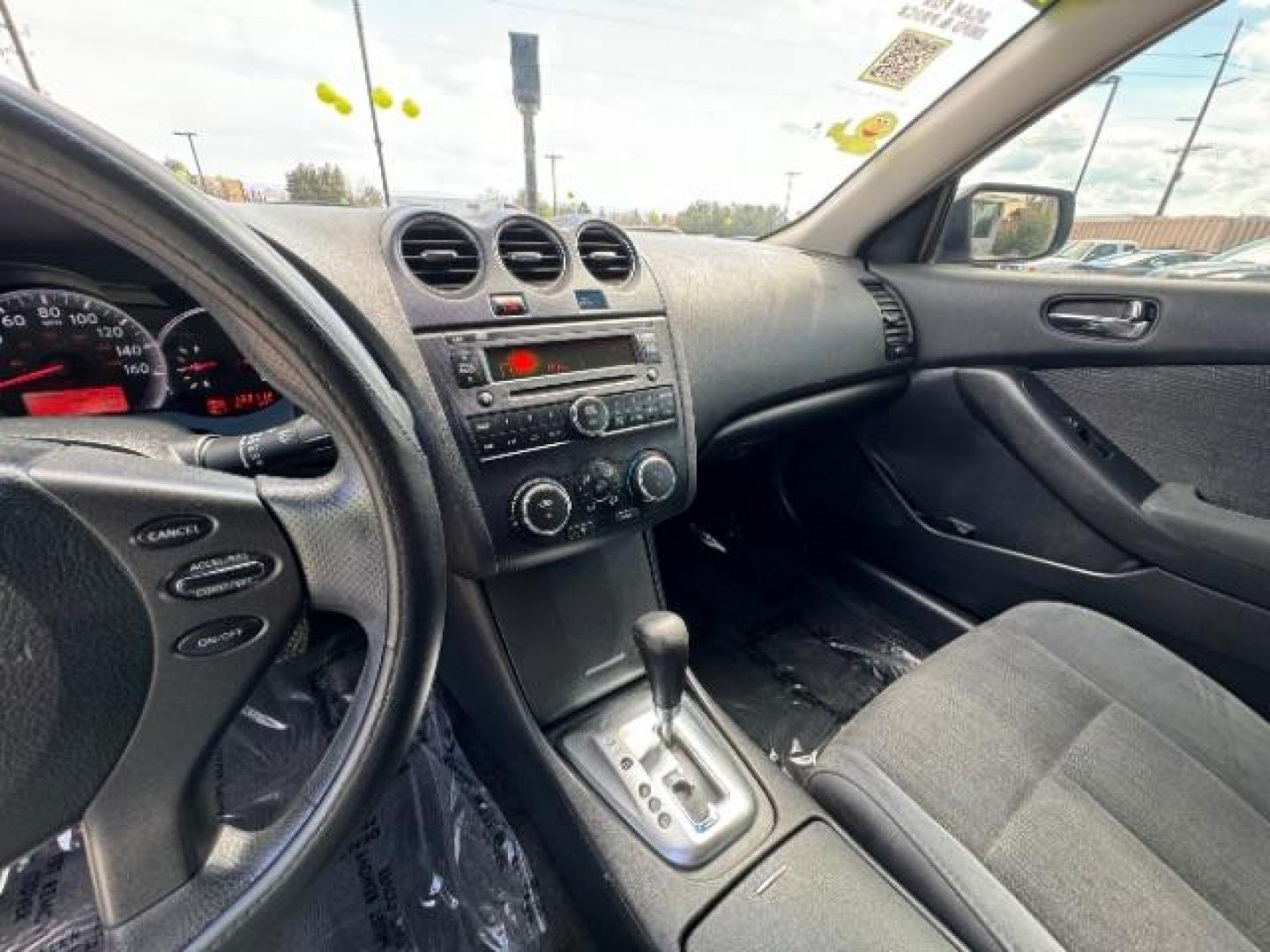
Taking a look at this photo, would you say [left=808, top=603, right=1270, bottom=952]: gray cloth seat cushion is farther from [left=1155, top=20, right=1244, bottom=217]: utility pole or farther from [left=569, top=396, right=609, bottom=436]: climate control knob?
[left=1155, top=20, right=1244, bottom=217]: utility pole

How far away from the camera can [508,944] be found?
94 cm

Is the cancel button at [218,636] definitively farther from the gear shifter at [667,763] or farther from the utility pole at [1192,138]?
the utility pole at [1192,138]

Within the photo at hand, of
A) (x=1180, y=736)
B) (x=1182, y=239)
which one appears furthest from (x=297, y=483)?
(x=1182, y=239)

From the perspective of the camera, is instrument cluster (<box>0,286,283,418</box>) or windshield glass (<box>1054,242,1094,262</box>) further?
windshield glass (<box>1054,242,1094,262</box>)

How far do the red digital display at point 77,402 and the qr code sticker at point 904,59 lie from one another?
4.57ft

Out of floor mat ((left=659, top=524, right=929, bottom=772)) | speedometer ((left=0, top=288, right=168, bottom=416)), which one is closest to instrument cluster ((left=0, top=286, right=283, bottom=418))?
speedometer ((left=0, top=288, right=168, bottom=416))

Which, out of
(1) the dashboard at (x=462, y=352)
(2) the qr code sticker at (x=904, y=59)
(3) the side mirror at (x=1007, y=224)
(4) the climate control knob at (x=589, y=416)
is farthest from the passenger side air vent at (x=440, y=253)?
(3) the side mirror at (x=1007, y=224)

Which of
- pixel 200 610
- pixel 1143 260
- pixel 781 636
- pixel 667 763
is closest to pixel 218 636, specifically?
pixel 200 610

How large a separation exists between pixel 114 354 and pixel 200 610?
509 mm

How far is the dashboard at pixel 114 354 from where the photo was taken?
74 centimetres

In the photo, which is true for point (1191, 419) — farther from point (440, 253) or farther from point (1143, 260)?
point (440, 253)

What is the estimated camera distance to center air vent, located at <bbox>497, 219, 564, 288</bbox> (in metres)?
0.90

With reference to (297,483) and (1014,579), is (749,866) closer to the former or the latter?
(297,483)

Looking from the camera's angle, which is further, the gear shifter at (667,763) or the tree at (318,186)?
the tree at (318,186)
